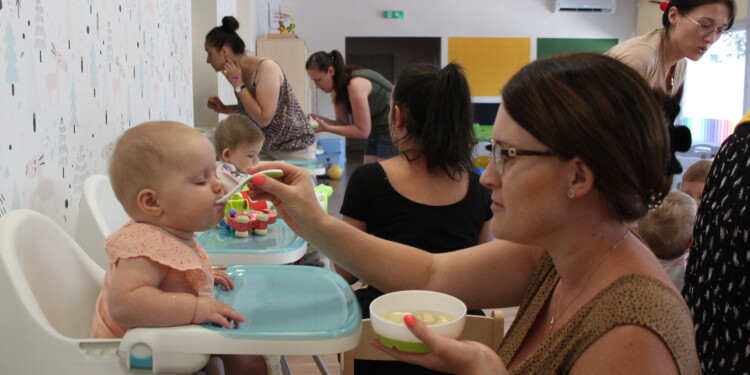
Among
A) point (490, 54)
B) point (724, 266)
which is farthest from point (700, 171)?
point (490, 54)

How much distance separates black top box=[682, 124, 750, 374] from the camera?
1.16 m

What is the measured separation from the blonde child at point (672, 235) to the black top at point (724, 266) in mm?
1038

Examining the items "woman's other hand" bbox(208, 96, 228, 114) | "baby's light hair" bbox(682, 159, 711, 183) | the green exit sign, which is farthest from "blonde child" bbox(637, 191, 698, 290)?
the green exit sign

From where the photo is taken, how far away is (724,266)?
3.98ft

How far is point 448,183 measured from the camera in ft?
6.64

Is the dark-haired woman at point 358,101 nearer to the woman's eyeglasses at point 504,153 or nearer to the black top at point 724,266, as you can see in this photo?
the black top at point 724,266

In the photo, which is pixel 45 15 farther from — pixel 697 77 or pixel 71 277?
pixel 697 77

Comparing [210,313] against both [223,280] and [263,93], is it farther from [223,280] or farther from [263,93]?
[263,93]

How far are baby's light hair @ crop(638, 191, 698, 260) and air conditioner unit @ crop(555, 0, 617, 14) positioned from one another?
9017 mm

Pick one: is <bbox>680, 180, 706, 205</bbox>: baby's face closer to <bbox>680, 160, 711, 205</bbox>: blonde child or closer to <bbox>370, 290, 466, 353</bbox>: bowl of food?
<bbox>680, 160, 711, 205</bbox>: blonde child

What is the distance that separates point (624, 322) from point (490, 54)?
33.8ft

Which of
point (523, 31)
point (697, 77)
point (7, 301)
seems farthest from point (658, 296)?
point (523, 31)

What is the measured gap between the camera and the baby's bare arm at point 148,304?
1.12 meters

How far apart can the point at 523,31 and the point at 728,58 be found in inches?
142
